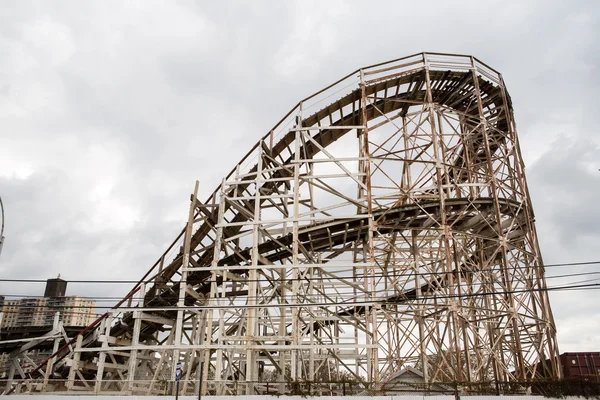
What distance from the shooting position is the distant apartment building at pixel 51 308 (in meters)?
20.1

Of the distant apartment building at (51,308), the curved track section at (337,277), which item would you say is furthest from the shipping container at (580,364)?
the distant apartment building at (51,308)

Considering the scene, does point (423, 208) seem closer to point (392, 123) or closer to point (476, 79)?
point (392, 123)

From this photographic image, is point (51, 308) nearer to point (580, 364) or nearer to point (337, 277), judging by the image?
point (337, 277)

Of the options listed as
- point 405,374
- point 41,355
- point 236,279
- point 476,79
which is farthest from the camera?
point 41,355

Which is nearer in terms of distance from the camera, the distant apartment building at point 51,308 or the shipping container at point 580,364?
the distant apartment building at point 51,308

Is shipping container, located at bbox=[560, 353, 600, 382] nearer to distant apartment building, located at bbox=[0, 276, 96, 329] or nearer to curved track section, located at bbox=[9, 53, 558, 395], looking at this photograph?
curved track section, located at bbox=[9, 53, 558, 395]

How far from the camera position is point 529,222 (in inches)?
981

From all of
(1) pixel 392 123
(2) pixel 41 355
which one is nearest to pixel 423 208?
(1) pixel 392 123

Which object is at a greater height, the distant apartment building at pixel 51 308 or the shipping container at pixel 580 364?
the distant apartment building at pixel 51 308

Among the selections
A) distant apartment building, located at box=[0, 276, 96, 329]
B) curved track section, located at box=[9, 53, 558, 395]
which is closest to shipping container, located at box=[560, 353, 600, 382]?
curved track section, located at box=[9, 53, 558, 395]

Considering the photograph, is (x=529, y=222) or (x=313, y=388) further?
(x=529, y=222)

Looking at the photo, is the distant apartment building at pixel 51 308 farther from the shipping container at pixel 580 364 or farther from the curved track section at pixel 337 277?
the shipping container at pixel 580 364

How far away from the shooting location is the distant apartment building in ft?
66.0

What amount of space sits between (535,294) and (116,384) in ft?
69.9
